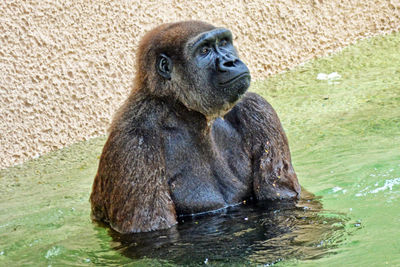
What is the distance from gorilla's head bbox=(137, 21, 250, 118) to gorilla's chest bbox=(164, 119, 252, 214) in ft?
0.82

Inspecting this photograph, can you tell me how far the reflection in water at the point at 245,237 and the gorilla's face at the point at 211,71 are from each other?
0.69m

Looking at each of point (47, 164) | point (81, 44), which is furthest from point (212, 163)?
point (81, 44)

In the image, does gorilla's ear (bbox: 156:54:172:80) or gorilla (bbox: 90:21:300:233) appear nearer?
gorilla (bbox: 90:21:300:233)

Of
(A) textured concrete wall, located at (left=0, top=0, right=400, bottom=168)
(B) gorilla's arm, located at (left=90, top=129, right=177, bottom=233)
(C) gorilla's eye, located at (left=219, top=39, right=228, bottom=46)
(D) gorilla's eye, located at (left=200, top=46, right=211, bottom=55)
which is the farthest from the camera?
(A) textured concrete wall, located at (left=0, top=0, right=400, bottom=168)

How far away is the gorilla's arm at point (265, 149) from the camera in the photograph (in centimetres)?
493

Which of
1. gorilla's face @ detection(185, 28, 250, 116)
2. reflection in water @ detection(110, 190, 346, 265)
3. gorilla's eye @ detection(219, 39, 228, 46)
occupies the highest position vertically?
gorilla's eye @ detection(219, 39, 228, 46)

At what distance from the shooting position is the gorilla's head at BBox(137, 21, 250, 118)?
459cm

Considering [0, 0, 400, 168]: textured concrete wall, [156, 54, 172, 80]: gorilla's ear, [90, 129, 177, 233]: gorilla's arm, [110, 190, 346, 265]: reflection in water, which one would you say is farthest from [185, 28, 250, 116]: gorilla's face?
[0, 0, 400, 168]: textured concrete wall

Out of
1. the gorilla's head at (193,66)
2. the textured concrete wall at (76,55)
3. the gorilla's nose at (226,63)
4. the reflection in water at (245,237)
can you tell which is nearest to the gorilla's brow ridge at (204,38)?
the gorilla's head at (193,66)

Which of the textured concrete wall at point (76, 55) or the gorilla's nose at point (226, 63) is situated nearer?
the gorilla's nose at point (226, 63)

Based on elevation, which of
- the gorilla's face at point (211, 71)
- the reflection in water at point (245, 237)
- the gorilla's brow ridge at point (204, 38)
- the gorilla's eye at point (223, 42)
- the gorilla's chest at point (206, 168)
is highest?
the gorilla's brow ridge at point (204, 38)

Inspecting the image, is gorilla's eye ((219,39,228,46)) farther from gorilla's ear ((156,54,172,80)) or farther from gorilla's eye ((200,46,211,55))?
gorilla's ear ((156,54,172,80))

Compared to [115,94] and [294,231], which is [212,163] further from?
[115,94]

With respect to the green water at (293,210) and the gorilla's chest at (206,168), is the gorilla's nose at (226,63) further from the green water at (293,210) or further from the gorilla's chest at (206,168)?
the green water at (293,210)
